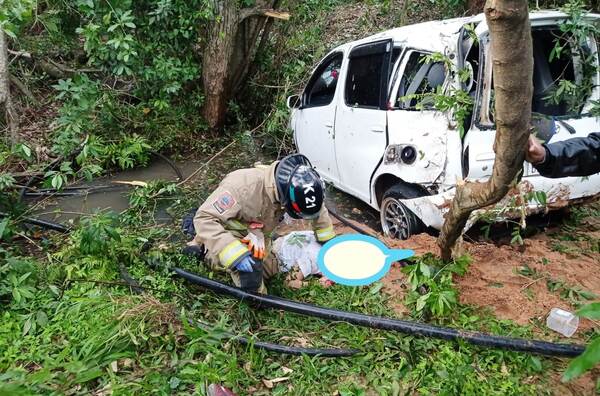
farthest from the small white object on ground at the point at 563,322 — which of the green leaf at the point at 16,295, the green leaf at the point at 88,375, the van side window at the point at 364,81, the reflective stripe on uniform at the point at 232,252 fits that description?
the green leaf at the point at 16,295

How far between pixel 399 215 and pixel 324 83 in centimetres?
194

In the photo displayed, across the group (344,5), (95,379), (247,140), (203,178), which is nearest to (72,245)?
(95,379)

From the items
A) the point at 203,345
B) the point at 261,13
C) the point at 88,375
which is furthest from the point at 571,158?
the point at 261,13

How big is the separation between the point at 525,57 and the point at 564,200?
2.14 metres

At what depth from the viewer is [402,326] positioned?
2.39 metres

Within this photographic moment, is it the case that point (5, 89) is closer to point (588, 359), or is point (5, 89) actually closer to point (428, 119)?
point (428, 119)

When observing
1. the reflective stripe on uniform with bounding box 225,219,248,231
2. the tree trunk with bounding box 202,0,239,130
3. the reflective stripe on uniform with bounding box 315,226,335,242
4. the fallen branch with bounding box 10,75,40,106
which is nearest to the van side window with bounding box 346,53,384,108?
the reflective stripe on uniform with bounding box 315,226,335,242

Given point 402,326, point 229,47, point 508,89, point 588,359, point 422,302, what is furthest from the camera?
point 229,47

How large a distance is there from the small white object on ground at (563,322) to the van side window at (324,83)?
3.04 meters

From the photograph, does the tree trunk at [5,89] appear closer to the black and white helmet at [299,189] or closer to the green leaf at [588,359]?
the black and white helmet at [299,189]

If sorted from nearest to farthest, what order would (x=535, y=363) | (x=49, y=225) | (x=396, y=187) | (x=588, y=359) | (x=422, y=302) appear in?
(x=588, y=359) < (x=535, y=363) < (x=422, y=302) < (x=396, y=187) < (x=49, y=225)

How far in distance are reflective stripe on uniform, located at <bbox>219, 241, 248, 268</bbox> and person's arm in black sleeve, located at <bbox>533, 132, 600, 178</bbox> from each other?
5.68 ft

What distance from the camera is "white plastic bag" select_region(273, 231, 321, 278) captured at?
11.4 ft

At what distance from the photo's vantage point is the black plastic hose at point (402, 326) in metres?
2.12
